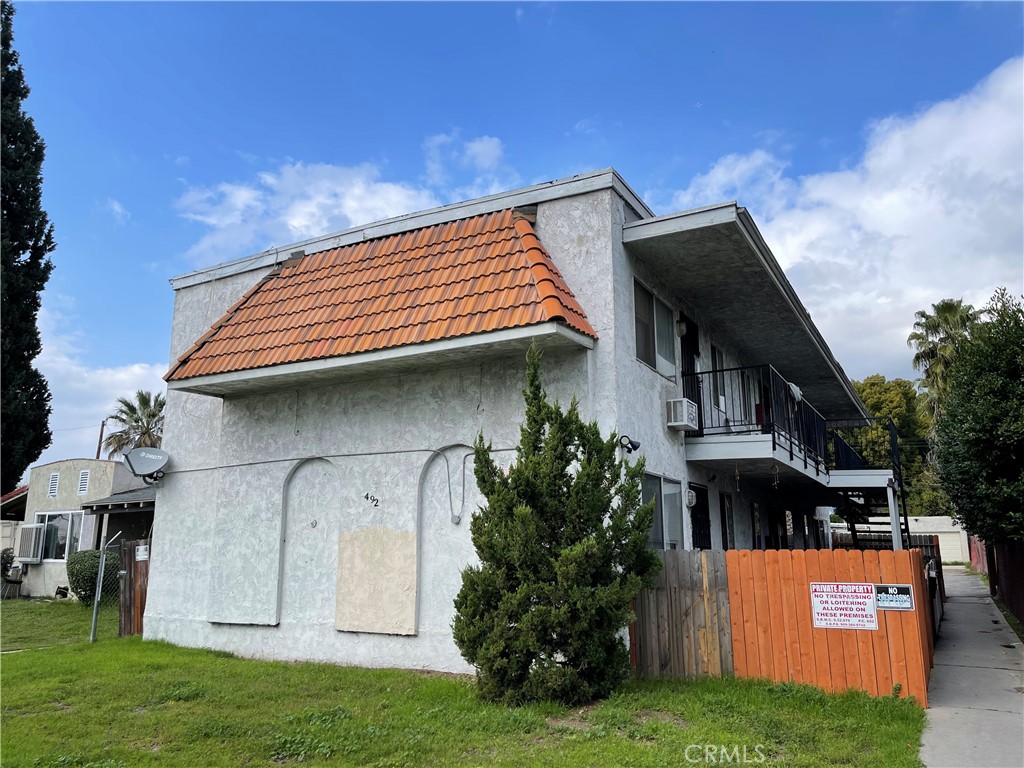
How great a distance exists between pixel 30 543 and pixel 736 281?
25843 millimetres

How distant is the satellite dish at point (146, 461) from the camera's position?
1199 cm

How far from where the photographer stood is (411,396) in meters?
10.2

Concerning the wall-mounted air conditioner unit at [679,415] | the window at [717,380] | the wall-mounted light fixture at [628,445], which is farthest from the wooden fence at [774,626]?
the window at [717,380]

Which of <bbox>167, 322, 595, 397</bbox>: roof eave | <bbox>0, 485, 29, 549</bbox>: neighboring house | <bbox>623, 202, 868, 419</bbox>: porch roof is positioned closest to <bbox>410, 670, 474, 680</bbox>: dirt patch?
<bbox>167, 322, 595, 397</bbox>: roof eave

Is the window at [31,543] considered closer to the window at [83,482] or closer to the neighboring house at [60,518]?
the neighboring house at [60,518]

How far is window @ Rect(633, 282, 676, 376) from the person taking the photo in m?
10.4

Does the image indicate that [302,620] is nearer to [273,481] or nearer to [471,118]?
[273,481]

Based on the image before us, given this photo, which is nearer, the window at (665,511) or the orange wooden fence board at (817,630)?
the orange wooden fence board at (817,630)

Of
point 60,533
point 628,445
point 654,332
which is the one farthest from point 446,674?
point 60,533

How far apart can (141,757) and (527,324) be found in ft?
18.4

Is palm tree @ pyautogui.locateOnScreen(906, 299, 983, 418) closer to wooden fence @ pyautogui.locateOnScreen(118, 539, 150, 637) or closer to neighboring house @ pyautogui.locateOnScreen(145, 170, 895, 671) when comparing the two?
neighboring house @ pyautogui.locateOnScreen(145, 170, 895, 671)

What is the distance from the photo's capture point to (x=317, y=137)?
12219mm

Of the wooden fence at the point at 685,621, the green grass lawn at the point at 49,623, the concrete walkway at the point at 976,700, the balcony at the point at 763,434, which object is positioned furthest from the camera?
the green grass lawn at the point at 49,623

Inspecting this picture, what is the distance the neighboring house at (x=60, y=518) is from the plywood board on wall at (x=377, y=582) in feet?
A: 58.7
